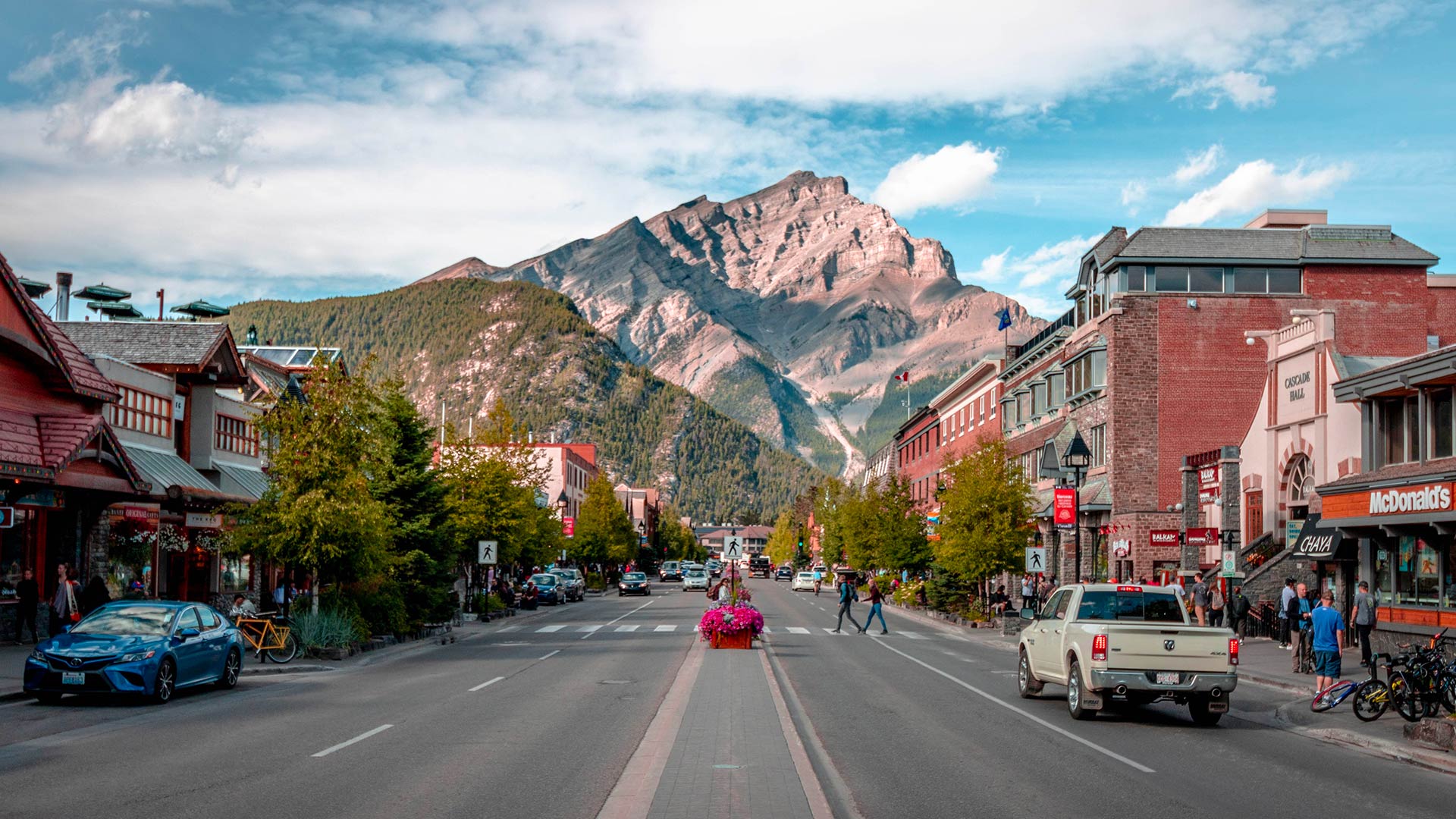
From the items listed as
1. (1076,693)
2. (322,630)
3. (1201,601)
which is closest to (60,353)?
(322,630)

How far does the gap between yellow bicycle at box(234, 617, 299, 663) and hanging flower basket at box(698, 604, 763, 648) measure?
30.5 ft

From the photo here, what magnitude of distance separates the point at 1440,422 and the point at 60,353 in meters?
30.0

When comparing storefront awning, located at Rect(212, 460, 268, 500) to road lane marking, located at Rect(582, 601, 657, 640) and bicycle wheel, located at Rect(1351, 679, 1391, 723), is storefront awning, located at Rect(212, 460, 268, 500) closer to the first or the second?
road lane marking, located at Rect(582, 601, 657, 640)

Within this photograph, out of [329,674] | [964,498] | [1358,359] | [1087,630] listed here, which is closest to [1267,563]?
[1358,359]

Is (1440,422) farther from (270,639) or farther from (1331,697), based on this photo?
(270,639)

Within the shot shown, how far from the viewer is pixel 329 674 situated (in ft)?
80.1

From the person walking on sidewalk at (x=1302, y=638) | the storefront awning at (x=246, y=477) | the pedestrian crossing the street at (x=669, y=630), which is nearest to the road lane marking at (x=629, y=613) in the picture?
the pedestrian crossing the street at (x=669, y=630)

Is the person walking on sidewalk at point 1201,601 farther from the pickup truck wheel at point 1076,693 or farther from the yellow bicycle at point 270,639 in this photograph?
the yellow bicycle at point 270,639

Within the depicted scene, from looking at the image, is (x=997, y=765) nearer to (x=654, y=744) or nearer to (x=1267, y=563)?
(x=654, y=744)

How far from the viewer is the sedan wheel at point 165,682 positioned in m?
18.6

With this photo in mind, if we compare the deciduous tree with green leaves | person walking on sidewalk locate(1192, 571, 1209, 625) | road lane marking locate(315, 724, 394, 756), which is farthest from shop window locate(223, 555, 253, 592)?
person walking on sidewalk locate(1192, 571, 1209, 625)

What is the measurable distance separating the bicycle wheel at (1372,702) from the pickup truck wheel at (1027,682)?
446 centimetres

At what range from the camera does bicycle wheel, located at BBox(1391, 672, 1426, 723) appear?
57.0ft

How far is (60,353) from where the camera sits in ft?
92.4
